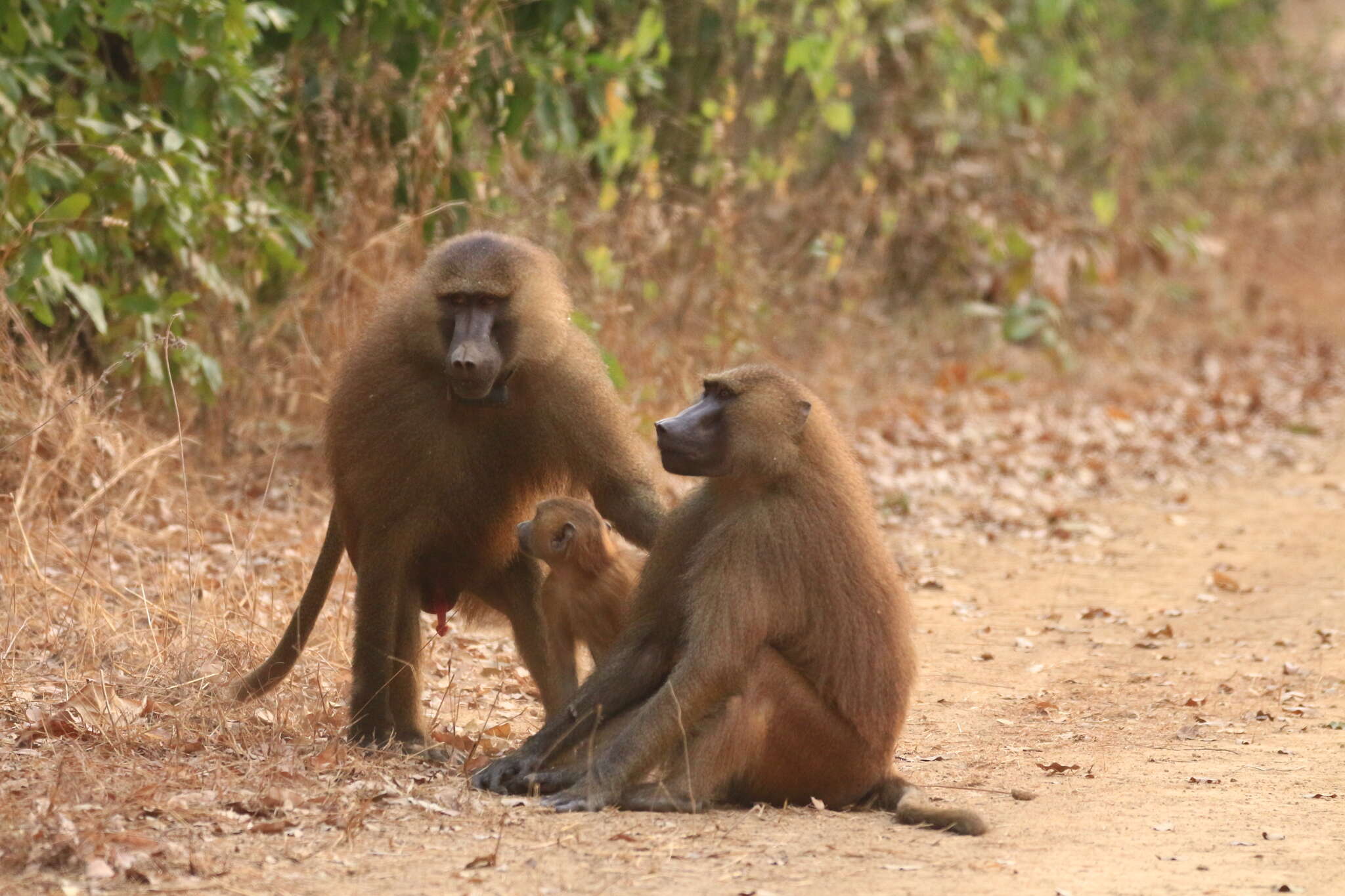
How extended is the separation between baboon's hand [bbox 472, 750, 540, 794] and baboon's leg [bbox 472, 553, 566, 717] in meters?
0.66

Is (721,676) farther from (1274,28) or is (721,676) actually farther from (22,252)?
(1274,28)

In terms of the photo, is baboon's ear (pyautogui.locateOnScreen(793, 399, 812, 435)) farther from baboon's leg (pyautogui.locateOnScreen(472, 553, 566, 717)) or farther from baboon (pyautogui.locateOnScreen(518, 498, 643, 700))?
baboon's leg (pyautogui.locateOnScreen(472, 553, 566, 717))

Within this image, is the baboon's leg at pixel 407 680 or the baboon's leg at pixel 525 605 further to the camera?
the baboon's leg at pixel 525 605

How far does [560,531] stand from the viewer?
4.61 m

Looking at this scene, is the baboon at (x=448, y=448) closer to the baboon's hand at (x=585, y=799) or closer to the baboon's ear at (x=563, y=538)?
the baboon's ear at (x=563, y=538)

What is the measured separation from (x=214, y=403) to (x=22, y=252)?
1.18 m

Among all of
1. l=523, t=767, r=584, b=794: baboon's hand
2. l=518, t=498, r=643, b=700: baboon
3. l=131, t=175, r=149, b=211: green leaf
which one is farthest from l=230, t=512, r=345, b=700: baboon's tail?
l=131, t=175, r=149, b=211: green leaf

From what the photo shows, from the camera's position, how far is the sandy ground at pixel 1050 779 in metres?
3.56

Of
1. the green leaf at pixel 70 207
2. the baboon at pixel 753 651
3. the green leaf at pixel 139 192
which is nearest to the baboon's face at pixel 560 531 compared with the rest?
the baboon at pixel 753 651

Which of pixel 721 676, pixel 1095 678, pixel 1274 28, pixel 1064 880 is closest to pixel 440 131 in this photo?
pixel 1095 678

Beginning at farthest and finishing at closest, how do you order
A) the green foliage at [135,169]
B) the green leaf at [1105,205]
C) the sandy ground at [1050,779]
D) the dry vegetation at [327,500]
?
the green leaf at [1105,205] < the green foliage at [135,169] < the dry vegetation at [327,500] < the sandy ground at [1050,779]

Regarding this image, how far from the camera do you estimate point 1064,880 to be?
3.58 metres

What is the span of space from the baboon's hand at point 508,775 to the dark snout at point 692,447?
841mm

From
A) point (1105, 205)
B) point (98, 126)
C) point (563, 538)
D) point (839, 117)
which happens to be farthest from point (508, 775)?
point (1105, 205)
